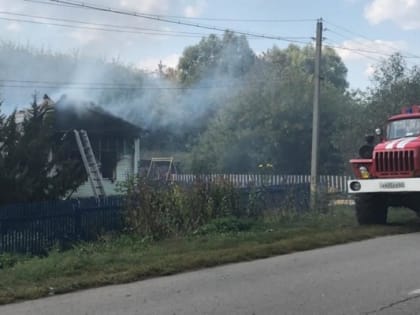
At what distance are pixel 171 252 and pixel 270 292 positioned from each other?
358 cm

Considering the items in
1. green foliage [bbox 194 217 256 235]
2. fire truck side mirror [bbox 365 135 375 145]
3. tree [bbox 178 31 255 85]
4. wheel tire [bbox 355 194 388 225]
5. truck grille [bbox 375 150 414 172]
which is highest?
tree [bbox 178 31 255 85]

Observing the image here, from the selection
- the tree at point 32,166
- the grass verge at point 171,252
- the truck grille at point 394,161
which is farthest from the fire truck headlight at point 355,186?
the tree at point 32,166

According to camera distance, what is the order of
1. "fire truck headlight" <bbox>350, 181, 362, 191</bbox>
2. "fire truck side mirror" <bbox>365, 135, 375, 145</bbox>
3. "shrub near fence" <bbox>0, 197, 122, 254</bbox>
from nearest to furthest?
"shrub near fence" <bbox>0, 197, 122, 254</bbox>
"fire truck headlight" <bbox>350, 181, 362, 191</bbox>
"fire truck side mirror" <bbox>365, 135, 375, 145</bbox>

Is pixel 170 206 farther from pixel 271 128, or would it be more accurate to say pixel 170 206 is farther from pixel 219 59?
pixel 219 59

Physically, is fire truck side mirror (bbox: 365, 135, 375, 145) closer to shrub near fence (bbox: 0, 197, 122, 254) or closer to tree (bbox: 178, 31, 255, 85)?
shrub near fence (bbox: 0, 197, 122, 254)

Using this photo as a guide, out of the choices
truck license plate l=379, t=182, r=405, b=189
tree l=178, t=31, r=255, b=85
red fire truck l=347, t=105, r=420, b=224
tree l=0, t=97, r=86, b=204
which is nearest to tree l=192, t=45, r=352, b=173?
tree l=178, t=31, r=255, b=85

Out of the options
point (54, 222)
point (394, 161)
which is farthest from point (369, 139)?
point (54, 222)

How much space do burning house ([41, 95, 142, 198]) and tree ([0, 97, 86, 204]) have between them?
7.01m

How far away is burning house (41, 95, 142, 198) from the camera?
2527cm

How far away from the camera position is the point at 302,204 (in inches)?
762

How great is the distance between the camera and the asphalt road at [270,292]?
7.15 meters

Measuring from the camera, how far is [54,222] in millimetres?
13781

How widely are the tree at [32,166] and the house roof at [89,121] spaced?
→ 305 inches

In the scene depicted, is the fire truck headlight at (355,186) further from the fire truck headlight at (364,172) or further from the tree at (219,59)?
the tree at (219,59)
